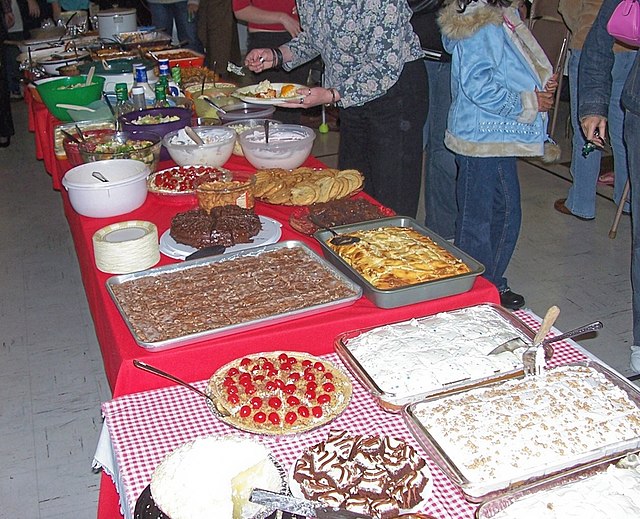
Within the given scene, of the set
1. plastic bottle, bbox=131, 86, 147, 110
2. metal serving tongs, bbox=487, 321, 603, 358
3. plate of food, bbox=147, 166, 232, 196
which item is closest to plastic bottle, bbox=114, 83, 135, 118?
plastic bottle, bbox=131, 86, 147, 110

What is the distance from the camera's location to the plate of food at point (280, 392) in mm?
1216

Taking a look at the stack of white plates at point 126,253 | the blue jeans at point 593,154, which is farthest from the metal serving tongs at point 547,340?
the blue jeans at point 593,154

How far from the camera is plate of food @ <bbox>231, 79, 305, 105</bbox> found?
8.82 feet

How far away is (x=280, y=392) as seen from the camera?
1.29 metres

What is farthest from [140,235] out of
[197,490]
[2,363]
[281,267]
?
[2,363]

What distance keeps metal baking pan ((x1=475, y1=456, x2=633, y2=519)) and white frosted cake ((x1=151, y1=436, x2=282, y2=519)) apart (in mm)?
297

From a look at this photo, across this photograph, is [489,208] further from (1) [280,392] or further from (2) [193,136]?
(1) [280,392]

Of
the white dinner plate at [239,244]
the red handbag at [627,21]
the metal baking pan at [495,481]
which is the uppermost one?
the red handbag at [627,21]

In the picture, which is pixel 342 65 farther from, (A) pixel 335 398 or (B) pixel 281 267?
(A) pixel 335 398

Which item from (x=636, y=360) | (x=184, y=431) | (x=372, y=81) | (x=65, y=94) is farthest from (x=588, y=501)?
(x=65, y=94)

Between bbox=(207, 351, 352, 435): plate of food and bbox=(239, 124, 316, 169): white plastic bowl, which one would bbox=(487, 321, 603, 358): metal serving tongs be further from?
bbox=(239, 124, 316, 169): white plastic bowl

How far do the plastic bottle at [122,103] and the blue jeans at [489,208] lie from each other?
1.40 metres

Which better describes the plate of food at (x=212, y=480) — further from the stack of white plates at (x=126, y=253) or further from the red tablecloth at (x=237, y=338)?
the stack of white plates at (x=126, y=253)

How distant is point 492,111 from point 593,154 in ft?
5.19
